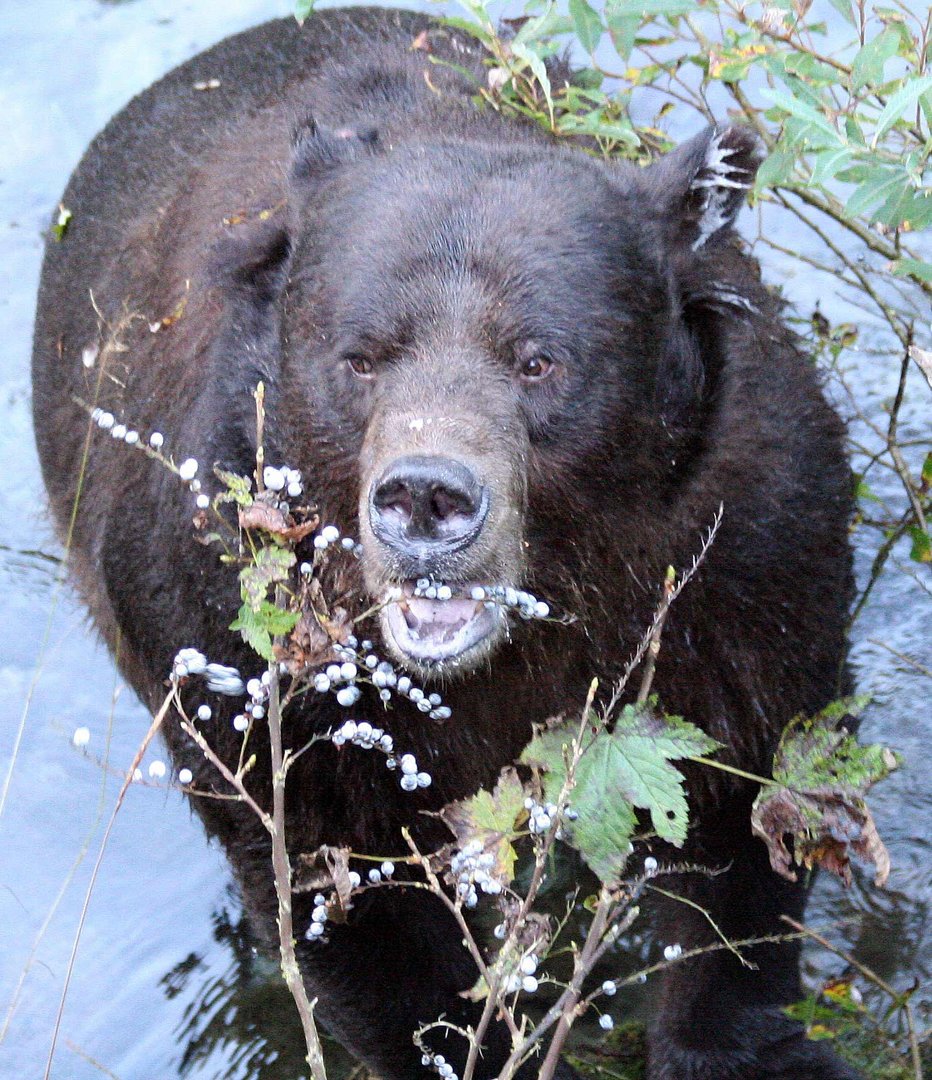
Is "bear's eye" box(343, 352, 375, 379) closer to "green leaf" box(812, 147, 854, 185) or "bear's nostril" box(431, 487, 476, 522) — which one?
"bear's nostril" box(431, 487, 476, 522)

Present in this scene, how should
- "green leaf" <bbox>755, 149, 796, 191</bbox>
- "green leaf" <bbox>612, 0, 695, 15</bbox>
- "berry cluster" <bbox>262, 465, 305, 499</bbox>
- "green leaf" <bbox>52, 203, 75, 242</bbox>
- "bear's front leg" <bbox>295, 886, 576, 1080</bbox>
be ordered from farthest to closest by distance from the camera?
"green leaf" <bbox>52, 203, 75, 242</bbox>, "bear's front leg" <bbox>295, 886, 576, 1080</bbox>, "green leaf" <bbox>612, 0, 695, 15</bbox>, "green leaf" <bbox>755, 149, 796, 191</bbox>, "berry cluster" <bbox>262, 465, 305, 499</bbox>

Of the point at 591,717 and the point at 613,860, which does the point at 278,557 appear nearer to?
the point at 613,860

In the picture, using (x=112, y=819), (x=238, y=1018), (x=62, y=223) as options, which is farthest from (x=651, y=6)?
(x=238, y=1018)

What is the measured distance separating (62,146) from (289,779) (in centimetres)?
590

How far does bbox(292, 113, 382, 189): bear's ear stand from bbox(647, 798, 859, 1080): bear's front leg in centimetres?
206

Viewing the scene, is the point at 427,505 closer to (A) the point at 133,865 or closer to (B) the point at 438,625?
(B) the point at 438,625

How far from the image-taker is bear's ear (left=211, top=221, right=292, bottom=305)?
13.8 feet

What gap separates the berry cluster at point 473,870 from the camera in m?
3.01

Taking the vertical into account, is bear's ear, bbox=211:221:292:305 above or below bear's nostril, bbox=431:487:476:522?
above

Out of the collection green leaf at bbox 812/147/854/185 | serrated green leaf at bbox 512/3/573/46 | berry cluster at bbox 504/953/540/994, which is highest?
serrated green leaf at bbox 512/3/573/46

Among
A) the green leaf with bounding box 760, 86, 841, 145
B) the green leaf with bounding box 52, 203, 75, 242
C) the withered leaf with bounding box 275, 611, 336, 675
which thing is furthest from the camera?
the green leaf with bounding box 52, 203, 75, 242

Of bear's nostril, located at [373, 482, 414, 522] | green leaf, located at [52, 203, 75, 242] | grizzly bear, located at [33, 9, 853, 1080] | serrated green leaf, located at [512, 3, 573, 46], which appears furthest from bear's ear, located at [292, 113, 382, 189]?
green leaf, located at [52, 203, 75, 242]

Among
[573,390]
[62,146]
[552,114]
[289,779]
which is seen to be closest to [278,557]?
[573,390]

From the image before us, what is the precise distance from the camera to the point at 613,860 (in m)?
3.27
